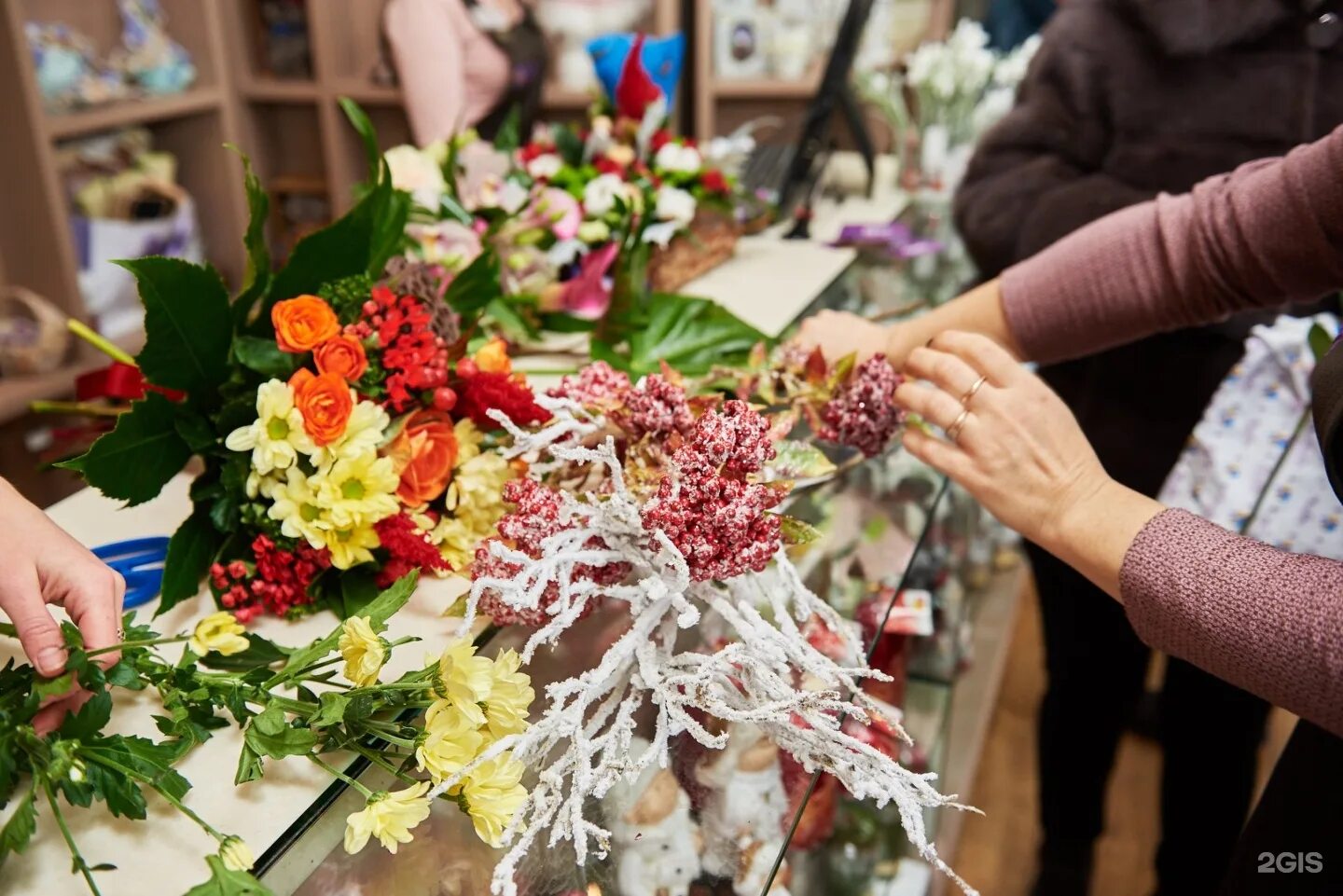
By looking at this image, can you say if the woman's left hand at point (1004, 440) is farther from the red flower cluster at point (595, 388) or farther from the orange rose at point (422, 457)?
the orange rose at point (422, 457)

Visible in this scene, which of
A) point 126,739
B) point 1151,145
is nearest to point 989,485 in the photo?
point 126,739

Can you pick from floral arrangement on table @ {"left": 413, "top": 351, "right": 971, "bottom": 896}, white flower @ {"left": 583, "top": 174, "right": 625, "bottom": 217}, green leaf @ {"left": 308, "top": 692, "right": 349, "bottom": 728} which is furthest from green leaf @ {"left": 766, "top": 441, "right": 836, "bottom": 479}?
white flower @ {"left": 583, "top": 174, "right": 625, "bottom": 217}

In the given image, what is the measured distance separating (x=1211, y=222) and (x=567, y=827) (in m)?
0.77

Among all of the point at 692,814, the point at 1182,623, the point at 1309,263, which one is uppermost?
the point at 1309,263

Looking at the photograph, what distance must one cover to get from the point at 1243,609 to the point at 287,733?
58 cm

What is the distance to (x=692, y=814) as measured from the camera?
0.68 metres

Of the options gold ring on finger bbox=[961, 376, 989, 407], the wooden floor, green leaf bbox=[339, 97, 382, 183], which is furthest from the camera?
the wooden floor

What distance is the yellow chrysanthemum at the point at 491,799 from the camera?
572 mm

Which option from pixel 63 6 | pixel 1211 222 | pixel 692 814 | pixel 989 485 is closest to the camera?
pixel 692 814

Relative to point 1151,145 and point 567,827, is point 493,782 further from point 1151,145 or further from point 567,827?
point 1151,145

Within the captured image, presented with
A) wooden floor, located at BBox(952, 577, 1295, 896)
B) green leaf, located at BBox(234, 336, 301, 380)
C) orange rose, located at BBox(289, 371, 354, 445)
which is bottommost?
wooden floor, located at BBox(952, 577, 1295, 896)

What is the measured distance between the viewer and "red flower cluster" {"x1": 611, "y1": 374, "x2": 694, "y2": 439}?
74cm

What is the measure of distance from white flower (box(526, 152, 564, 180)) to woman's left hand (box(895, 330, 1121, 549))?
72 cm

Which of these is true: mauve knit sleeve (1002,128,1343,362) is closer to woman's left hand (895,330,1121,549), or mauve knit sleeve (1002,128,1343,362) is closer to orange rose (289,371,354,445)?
woman's left hand (895,330,1121,549)
